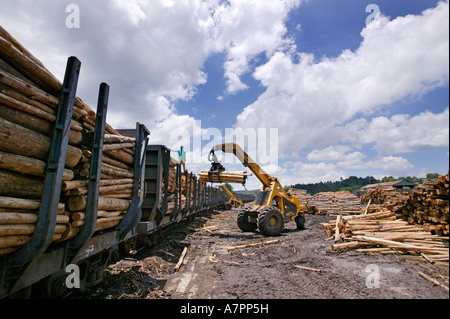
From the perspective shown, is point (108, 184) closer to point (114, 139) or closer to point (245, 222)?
point (114, 139)

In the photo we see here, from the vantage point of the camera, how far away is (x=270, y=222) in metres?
9.80

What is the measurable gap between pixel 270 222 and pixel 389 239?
14.2 feet

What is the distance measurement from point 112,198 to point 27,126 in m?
1.93

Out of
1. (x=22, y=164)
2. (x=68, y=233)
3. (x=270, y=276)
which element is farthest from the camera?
(x=270, y=276)

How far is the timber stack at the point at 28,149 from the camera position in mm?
2377

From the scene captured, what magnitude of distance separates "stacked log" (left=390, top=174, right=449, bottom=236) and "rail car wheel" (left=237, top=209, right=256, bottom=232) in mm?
5783

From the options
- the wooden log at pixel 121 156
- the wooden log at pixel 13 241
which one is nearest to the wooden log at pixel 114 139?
the wooden log at pixel 121 156

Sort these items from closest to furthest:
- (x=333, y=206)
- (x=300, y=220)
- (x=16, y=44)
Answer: (x=16, y=44) < (x=300, y=220) < (x=333, y=206)

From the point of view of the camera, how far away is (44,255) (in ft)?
9.12

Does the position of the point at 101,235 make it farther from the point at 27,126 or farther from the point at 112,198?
the point at 27,126

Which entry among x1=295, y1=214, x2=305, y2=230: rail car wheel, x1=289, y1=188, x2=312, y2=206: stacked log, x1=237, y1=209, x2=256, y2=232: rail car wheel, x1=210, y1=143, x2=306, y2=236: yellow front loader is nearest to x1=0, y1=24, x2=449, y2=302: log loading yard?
x1=210, y1=143, x2=306, y2=236: yellow front loader

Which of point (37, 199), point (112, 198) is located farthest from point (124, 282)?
point (37, 199)

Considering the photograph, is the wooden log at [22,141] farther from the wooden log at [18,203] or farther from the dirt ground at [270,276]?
the dirt ground at [270,276]

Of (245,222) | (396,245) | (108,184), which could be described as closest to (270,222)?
(245,222)
